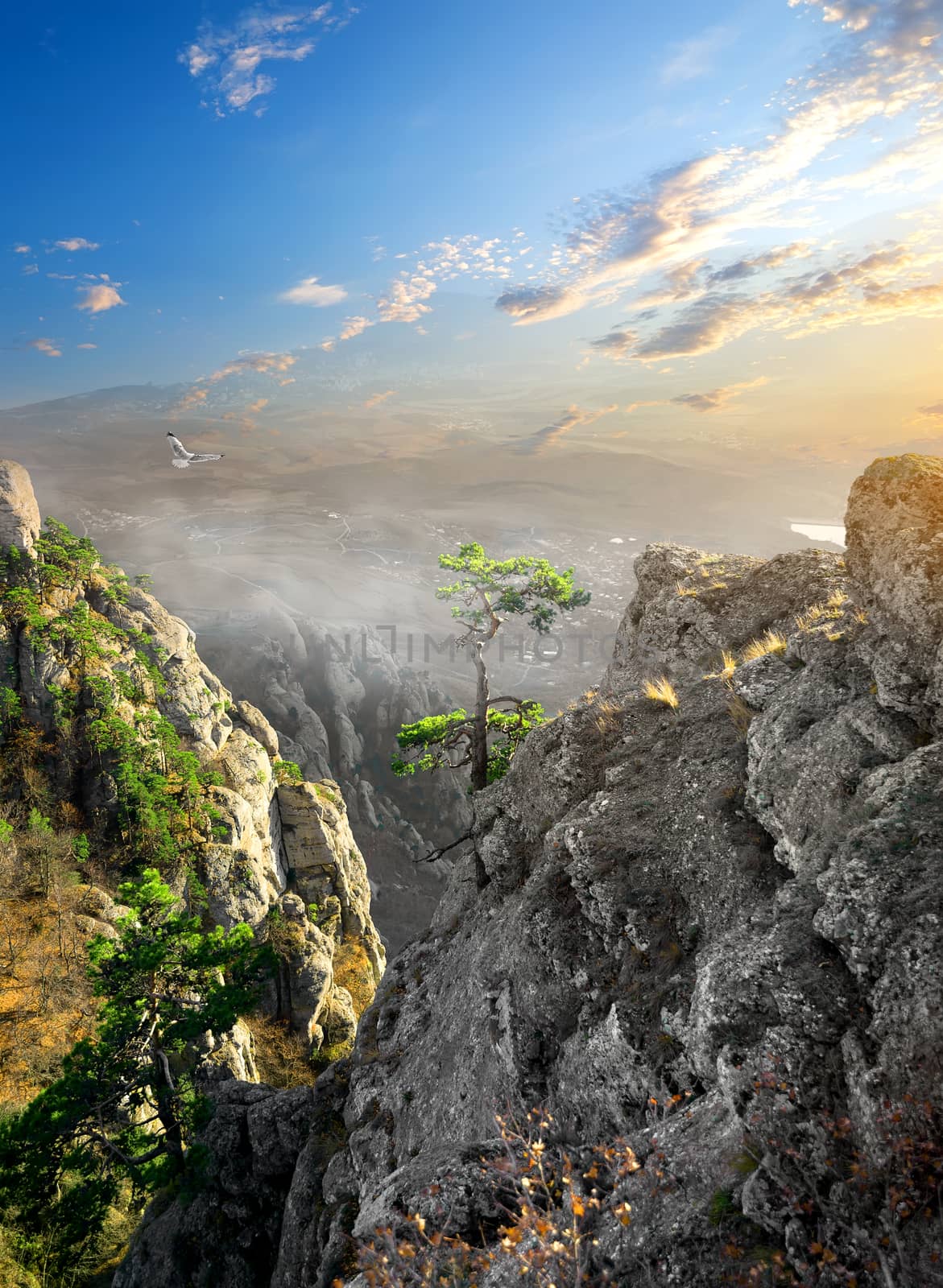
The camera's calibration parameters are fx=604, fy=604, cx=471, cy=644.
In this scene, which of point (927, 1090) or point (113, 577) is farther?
point (113, 577)

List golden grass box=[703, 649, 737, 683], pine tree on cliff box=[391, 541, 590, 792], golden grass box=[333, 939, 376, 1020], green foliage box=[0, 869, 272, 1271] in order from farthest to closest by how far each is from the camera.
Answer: golden grass box=[333, 939, 376, 1020], pine tree on cliff box=[391, 541, 590, 792], green foliage box=[0, 869, 272, 1271], golden grass box=[703, 649, 737, 683]

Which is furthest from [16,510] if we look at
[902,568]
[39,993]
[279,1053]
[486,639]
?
[902,568]

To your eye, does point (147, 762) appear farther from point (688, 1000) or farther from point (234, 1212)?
point (688, 1000)

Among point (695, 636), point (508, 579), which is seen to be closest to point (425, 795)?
point (508, 579)

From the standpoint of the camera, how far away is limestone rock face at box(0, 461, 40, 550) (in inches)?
1778

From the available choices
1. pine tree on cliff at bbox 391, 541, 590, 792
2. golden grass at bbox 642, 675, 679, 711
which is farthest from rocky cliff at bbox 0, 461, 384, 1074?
golden grass at bbox 642, 675, 679, 711

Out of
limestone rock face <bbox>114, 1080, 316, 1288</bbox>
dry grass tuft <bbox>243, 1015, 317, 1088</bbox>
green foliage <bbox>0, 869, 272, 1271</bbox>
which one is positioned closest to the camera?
limestone rock face <bbox>114, 1080, 316, 1288</bbox>

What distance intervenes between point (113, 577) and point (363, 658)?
250 feet

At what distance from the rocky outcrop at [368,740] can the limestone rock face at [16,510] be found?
150 ft

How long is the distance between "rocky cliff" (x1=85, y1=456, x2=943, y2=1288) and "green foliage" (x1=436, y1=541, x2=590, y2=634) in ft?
16.8

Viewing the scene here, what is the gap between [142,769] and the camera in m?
40.8

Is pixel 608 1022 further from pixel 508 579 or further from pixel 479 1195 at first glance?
pixel 508 579

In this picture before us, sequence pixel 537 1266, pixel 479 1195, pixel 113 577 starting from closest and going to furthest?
pixel 537 1266 → pixel 479 1195 → pixel 113 577

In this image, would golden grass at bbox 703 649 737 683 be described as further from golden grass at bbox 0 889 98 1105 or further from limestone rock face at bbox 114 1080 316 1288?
golden grass at bbox 0 889 98 1105
